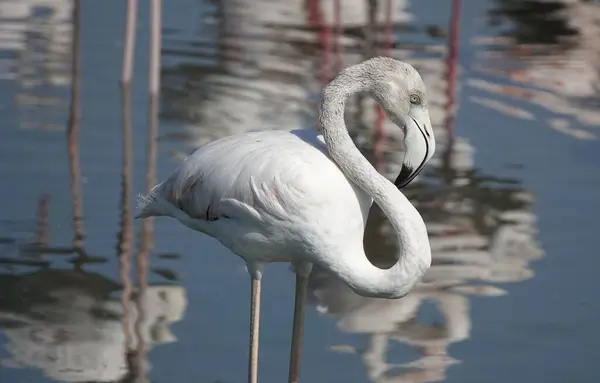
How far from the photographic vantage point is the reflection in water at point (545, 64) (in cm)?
932

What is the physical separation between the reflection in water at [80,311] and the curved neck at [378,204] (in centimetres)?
123

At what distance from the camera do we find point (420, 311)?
591 cm

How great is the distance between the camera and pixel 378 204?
4371 mm

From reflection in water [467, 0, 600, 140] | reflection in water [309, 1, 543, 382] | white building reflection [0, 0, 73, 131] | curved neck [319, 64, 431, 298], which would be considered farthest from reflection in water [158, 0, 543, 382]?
curved neck [319, 64, 431, 298]

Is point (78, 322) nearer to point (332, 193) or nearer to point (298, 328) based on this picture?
point (298, 328)

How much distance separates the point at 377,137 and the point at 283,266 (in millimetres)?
2280

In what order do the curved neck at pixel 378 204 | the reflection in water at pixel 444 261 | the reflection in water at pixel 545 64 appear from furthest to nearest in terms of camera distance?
the reflection in water at pixel 545 64 < the reflection in water at pixel 444 261 < the curved neck at pixel 378 204

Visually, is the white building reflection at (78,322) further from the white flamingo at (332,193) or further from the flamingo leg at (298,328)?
the white flamingo at (332,193)

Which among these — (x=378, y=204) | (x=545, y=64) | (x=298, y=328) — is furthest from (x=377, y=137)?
(x=378, y=204)

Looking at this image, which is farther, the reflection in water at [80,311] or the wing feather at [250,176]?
the reflection in water at [80,311]

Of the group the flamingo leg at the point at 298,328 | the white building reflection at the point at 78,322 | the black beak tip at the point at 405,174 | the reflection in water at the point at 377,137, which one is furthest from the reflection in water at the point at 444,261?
the black beak tip at the point at 405,174

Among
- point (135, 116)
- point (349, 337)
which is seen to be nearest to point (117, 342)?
point (349, 337)

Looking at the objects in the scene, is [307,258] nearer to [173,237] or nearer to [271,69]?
[173,237]

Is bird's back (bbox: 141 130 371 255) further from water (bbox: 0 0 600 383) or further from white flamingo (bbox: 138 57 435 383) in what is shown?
water (bbox: 0 0 600 383)
